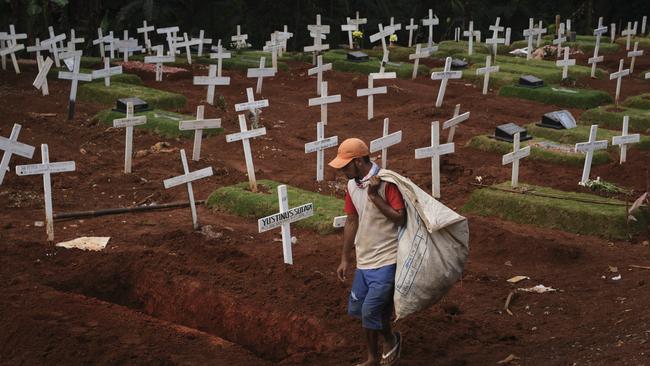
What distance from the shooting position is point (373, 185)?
688 centimetres

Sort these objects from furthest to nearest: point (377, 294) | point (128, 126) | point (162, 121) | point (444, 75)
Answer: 1. point (444, 75)
2. point (162, 121)
3. point (128, 126)
4. point (377, 294)

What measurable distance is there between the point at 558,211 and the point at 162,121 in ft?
26.2

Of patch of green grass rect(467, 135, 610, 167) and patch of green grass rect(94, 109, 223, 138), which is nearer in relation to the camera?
patch of green grass rect(467, 135, 610, 167)

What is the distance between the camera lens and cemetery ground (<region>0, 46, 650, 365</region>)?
25.6 ft

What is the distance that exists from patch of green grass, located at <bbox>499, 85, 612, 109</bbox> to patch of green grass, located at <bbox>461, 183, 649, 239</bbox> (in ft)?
27.8

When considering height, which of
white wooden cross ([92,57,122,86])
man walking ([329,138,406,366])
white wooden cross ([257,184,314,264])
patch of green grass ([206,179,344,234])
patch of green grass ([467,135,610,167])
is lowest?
patch of green grass ([467,135,610,167])

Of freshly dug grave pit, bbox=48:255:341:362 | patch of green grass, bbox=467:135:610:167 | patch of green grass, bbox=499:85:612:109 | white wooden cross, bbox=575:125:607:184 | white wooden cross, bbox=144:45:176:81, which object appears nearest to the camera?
freshly dug grave pit, bbox=48:255:341:362

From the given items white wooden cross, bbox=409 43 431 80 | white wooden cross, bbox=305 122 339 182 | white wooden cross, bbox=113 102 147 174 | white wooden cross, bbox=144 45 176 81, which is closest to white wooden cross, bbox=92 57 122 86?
white wooden cross, bbox=144 45 176 81

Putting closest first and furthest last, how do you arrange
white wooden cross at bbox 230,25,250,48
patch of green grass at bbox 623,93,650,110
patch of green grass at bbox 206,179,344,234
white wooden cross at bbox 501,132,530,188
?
patch of green grass at bbox 206,179,344,234
white wooden cross at bbox 501,132,530,188
patch of green grass at bbox 623,93,650,110
white wooden cross at bbox 230,25,250,48

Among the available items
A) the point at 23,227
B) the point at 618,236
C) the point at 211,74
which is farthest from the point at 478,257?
the point at 211,74

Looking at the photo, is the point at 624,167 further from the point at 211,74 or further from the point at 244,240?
the point at 211,74

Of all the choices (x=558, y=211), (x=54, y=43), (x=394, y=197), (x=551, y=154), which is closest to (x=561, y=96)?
(x=551, y=154)

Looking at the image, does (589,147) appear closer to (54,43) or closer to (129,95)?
(129,95)

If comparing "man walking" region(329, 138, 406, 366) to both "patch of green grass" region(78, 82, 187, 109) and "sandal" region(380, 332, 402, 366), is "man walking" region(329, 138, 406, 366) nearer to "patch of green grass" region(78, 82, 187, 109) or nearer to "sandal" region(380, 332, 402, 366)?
"sandal" region(380, 332, 402, 366)
